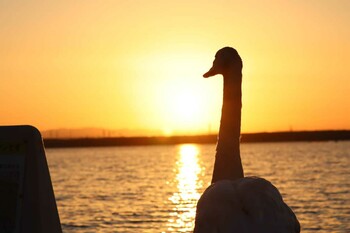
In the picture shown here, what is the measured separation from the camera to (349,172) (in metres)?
75.7

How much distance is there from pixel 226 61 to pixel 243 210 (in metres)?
4.46

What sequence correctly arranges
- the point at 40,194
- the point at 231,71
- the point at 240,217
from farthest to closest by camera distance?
1. the point at 231,71
2. the point at 240,217
3. the point at 40,194

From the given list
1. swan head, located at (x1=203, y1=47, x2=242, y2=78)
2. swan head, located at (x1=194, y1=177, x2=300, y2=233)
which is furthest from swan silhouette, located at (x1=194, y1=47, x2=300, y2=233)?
swan head, located at (x1=203, y1=47, x2=242, y2=78)

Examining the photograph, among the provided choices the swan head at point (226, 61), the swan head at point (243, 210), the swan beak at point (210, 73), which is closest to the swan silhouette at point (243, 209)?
the swan head at point (243, 210)

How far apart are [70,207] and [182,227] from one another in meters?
12.8

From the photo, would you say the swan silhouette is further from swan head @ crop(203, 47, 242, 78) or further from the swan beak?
the swan beak

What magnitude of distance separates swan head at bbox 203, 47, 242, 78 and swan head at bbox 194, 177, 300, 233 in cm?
366

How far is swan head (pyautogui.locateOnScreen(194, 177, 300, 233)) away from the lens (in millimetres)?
6544

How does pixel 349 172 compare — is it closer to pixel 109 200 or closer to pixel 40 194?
pixel 109 200

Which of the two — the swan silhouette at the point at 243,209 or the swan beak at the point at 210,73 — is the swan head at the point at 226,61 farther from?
the swan silhouette at the point at 243,209

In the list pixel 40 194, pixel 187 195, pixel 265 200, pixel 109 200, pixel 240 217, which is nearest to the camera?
pixel 40 194

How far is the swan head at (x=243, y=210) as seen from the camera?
654 centimetres

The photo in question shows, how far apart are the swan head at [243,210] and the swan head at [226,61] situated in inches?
144

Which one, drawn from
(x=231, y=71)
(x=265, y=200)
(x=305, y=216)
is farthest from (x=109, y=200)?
(x=265, y=200)
